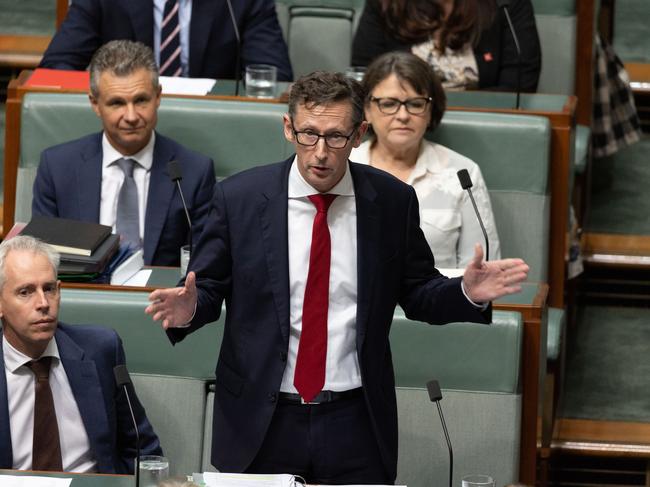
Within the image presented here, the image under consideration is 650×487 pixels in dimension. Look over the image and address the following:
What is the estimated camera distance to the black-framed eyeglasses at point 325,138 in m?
1.31

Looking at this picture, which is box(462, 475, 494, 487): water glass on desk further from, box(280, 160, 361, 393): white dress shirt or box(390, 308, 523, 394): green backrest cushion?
box(390, 308, 523, 394): green backrest cushion

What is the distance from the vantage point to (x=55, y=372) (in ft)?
5.05

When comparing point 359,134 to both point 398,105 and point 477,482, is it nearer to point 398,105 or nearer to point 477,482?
point 477,482

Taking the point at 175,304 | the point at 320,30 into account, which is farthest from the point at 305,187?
the point at 320,30

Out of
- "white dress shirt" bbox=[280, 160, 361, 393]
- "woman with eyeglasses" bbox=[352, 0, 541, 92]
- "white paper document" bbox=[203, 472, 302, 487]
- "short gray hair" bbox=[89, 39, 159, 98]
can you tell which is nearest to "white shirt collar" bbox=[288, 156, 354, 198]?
"white dress shirt" bbox=[280, 160, 361, 393]

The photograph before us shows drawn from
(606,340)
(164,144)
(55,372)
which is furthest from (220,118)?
(606,340)

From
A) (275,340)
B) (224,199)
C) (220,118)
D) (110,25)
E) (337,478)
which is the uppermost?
(110,25)

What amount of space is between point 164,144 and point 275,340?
0.80 m

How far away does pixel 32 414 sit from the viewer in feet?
4.99

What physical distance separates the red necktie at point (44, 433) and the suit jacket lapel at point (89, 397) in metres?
0.03

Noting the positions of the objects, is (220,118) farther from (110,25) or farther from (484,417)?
(484,417)

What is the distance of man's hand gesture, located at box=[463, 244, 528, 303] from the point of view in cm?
129

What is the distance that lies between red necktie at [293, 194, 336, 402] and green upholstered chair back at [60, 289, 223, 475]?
374 millimetres

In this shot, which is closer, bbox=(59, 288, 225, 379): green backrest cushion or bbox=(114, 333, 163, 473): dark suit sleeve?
bbox=(114, 333, 163, 473): dark suit sleeve
